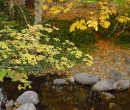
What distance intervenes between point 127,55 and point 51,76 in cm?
425

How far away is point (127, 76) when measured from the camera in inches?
488

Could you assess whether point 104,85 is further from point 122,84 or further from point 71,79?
point 71,79

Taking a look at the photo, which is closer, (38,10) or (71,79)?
(38,10)

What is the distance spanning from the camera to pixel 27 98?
9758 millimetres

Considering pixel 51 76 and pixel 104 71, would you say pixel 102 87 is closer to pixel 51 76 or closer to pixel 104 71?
pixel 104 71

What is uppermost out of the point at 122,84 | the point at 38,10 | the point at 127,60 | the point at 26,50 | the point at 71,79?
the point at 38,10

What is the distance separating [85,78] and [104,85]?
2.97 ft

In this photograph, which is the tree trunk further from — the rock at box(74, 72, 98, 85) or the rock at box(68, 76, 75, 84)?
the rock at box(74, 72, 98, 85)

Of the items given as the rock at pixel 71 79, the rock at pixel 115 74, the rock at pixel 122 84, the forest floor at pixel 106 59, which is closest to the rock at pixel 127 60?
the forest floor at pixel 106 59

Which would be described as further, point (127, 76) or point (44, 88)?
point (127, 76)

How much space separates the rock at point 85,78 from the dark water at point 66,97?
200 mm

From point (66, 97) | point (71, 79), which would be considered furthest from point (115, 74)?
point (66, 97)

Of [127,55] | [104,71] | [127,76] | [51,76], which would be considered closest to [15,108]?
[51,76]

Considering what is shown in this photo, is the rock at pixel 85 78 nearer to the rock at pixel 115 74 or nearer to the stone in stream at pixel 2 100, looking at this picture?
the rock at pixel 115 74
